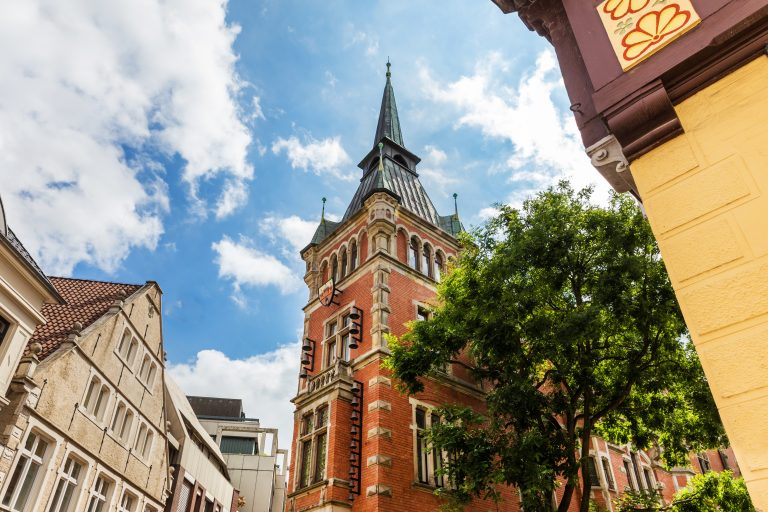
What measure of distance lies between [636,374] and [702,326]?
10533 millimetres

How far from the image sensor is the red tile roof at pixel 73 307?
17.9m

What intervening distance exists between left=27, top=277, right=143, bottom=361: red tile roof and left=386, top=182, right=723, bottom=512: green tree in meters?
11.7

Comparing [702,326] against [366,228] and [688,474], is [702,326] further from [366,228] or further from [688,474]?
[688,474]

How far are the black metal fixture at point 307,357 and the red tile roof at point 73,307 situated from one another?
8090 millimetres

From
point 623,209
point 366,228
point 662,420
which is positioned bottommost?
point 662,420

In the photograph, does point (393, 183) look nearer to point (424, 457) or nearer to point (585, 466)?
point (424, 457)

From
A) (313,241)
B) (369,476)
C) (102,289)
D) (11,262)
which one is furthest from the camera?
(313,241)

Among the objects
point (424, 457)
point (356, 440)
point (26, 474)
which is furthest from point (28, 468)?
point (424, 457)

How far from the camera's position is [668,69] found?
21.9ft

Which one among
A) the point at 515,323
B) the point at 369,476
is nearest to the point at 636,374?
the point at 515,323

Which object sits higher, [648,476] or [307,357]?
[307,357]

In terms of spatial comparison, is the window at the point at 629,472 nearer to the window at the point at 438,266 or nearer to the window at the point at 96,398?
the window at the point at 438,266

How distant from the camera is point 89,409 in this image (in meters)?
18.0

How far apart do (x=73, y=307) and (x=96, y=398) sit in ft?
13.5
